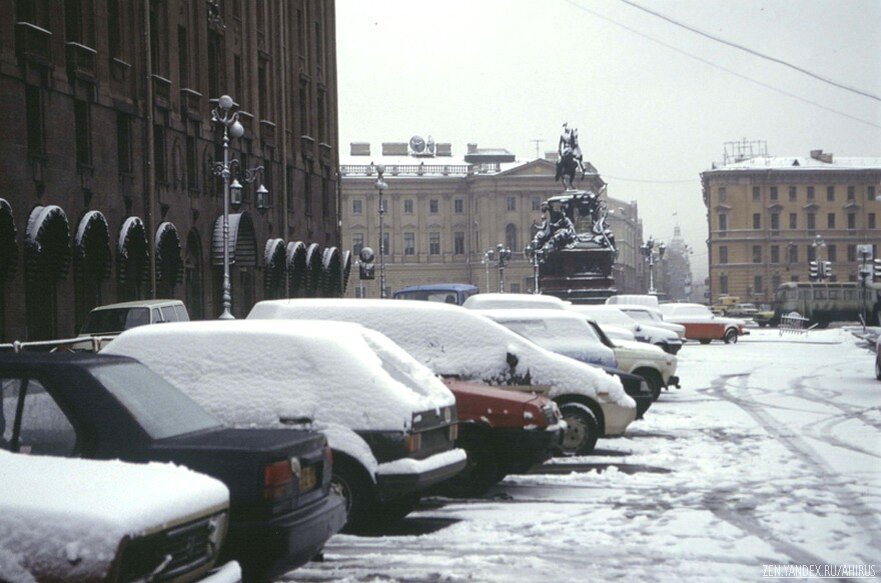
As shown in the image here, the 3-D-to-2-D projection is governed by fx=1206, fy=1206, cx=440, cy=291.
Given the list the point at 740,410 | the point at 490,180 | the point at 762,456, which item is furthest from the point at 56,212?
the point at 490,180

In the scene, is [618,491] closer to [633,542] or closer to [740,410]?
[633,542]

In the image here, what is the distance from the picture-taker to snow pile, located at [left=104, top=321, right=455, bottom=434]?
9.03 metres

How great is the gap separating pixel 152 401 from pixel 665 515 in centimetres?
515

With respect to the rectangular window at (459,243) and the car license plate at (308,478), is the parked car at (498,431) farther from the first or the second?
the rectangular window at (459,243)

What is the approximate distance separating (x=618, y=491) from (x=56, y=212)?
20.3 metres

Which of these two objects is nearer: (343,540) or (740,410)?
(343,540)

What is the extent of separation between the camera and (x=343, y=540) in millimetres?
9453

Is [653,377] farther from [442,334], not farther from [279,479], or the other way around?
[279,479]

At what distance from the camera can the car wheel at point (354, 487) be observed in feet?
29.6

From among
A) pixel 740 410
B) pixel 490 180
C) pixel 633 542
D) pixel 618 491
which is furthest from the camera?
pixel 490 180

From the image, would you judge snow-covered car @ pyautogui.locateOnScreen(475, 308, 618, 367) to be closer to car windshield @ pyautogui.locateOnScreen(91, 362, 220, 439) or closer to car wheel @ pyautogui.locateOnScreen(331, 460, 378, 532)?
car wheel @ pyautogui.locateOnScreen(331, 460, 378, 532)

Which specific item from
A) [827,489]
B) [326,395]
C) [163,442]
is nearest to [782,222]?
[827,489]

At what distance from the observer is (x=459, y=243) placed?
133 m

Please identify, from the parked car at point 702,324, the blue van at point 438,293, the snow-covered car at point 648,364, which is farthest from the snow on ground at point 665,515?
the blue van at point 438,293
